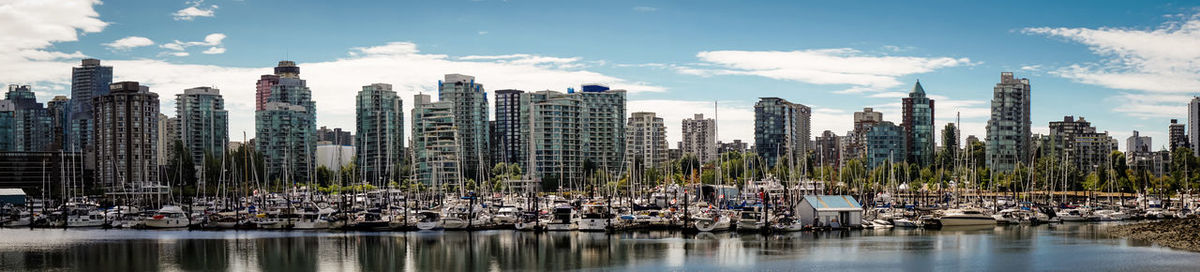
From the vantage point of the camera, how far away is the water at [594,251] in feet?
191

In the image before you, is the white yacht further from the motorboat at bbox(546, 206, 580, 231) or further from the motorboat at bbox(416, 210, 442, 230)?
the motorboat at bbox(546, 206, 580, 231)

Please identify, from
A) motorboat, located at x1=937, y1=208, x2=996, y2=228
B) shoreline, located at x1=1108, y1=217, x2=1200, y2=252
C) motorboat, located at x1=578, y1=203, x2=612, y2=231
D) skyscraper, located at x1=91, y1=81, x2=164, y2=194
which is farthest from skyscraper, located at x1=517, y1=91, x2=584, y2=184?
shoreline, located at x1=1108, y1=217, x2=1200, y2=252

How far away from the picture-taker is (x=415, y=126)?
17950cm

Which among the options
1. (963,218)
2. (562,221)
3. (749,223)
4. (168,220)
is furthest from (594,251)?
(168,220)

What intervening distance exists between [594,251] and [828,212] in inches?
913

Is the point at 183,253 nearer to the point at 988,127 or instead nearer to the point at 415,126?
the point at 415,126

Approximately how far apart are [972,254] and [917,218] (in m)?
25.9

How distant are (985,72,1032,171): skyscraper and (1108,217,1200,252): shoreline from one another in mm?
101750

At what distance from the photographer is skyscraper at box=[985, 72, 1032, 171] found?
612 feet

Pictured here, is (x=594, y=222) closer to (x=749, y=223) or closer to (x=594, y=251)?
(x=749, y=223)

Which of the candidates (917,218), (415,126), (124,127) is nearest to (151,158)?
(124,127)

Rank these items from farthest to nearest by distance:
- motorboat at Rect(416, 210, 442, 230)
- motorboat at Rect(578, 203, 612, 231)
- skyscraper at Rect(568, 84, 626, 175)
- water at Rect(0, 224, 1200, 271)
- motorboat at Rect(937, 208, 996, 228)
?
skyscraper at Rect(568, 84, 626, 175), motorboat at Rect(937, 208, 996, 228), motorboat at Rect(416, 210, 442, 230), motorboat at Rect(578, 203, 612, 231), water at Rect(0, 224, 1200, 271)

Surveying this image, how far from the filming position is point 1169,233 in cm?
7444

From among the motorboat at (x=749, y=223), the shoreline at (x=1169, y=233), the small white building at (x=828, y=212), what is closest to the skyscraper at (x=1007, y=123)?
the shoreline at (x=1169, y=233)
